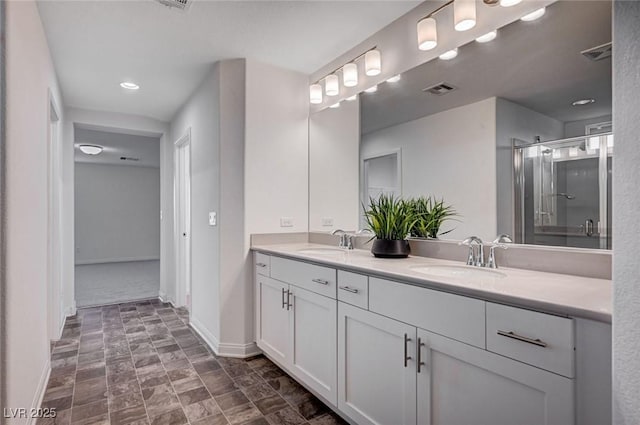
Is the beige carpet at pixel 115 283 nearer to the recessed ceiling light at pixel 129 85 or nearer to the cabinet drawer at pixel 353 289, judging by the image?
the recessed ceiling light at pixel 129 85

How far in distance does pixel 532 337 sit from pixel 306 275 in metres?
1.26

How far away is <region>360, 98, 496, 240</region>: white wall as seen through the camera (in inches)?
69.9

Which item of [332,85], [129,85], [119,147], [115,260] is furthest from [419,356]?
[115,260]

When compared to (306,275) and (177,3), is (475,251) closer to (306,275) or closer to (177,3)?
(306,275)

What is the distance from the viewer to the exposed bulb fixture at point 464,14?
5.58ft

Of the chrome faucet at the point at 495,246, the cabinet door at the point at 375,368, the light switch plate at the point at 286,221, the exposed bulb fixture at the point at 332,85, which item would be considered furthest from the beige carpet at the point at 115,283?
the chrome faucet at the point at 495,246

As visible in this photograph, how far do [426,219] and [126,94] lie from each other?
10.5 ft

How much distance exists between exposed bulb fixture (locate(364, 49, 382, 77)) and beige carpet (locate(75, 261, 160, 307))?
4.00 metres

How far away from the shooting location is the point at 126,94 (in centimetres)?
347

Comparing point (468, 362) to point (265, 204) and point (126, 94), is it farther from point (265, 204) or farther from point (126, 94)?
point (126, 94)

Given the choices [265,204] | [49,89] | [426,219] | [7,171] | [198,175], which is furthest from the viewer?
[198,175]

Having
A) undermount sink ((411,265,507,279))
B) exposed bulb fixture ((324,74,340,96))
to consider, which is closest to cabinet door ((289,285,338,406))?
undermount sink ((411,265,507,279))

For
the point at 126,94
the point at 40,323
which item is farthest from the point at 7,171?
the point at 126,94

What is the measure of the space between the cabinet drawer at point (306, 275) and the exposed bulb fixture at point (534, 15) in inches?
58.5
